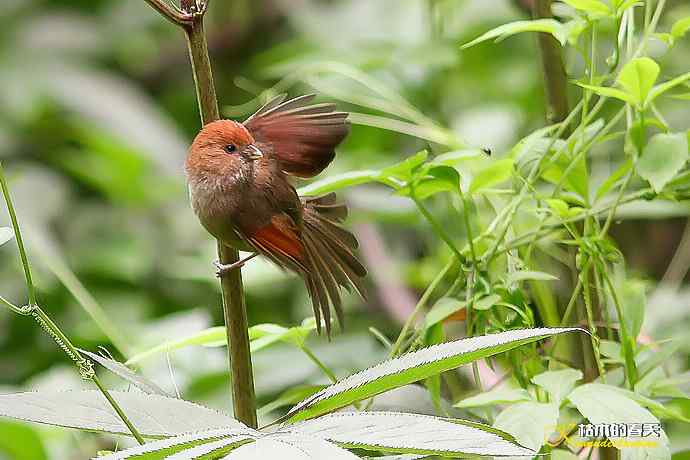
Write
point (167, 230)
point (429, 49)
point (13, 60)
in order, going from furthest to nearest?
1. point (13, 60)
2. point (167, 230)
3. point (429, 49)

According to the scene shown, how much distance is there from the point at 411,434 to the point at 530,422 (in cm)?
15

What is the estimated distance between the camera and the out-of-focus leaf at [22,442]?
2.71 ft

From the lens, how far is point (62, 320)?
5.66 feet

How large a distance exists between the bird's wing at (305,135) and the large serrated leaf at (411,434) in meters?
0.21

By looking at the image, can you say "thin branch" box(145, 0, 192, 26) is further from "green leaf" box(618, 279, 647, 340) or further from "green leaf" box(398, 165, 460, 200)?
"green leaf" box(618, 279, 647, 340)

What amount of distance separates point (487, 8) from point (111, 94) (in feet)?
3.47

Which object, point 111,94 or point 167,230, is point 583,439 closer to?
point 167,230

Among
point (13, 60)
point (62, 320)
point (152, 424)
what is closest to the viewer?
point (152, 424)

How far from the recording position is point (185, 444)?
1.15ft

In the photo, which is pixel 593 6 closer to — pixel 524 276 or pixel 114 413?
pixel 524 276

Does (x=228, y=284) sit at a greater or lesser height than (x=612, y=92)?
lesser

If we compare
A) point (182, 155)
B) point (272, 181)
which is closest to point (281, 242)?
point (272, 181)

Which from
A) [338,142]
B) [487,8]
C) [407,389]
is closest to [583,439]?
[407,389]

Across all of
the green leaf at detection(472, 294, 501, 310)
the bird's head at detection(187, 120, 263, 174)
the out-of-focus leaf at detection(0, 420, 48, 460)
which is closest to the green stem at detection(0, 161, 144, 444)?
the bird's head at detection(187, 120, 263, 174)
